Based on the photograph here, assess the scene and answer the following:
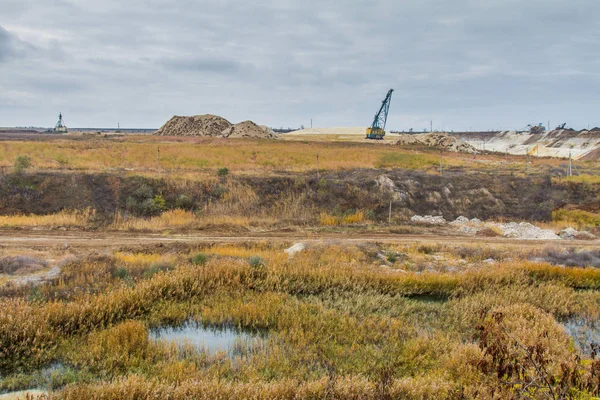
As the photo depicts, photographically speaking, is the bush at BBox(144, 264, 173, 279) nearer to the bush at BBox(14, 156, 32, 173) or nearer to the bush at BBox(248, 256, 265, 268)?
the bush at BBox(248, 256, 265, 268)

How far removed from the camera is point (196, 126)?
86750mm

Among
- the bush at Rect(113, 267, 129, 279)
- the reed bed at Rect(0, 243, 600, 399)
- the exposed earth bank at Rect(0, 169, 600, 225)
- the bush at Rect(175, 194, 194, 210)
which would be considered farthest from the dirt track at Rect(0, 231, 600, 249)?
the bush at Rect(175, 194, 194, 210)

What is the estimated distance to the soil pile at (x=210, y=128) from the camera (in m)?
80.8

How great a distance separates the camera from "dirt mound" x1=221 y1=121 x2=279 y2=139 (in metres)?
79.3

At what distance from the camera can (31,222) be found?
82.3 ft

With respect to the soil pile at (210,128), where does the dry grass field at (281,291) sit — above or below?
below

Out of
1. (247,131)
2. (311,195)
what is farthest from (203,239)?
(247,131)

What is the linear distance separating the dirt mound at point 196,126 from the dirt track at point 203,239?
62365 millimetres

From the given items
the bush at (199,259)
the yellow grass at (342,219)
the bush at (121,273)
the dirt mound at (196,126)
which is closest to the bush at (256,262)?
the bush at (199,259)

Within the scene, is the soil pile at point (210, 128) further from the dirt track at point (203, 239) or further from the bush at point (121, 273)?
the bush at point (121, 273)

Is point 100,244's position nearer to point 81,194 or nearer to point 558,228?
point 81,194

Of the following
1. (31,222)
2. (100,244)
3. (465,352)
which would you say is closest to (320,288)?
(465,352)

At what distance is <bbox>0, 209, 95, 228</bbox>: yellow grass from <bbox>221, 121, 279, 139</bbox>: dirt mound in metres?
52.4

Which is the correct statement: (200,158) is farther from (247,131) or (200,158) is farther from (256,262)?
(247,131)
